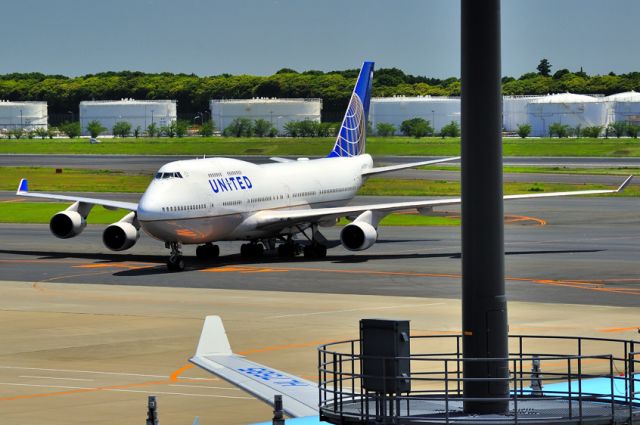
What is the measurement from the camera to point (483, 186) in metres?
14.9

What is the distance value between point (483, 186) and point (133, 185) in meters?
126

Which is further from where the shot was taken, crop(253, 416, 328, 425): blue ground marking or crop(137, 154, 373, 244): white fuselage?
crop(137, 154, 373, 244): white fuselage

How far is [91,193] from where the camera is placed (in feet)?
409

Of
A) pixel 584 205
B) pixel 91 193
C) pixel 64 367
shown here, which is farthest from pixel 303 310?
pixel 91 193

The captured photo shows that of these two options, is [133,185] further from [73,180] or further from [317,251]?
[317,251]

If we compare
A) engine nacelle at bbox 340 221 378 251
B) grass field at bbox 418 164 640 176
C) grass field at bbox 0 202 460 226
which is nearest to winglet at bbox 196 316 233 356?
engine nacelle at bbox 340 221 378 251

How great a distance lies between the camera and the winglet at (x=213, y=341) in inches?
894

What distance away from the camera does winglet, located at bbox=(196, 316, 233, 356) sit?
22.7 m

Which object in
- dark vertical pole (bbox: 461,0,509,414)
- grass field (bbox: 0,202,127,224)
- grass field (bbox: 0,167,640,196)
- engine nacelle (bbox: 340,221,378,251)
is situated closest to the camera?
dark vertical pole (bbox: 461,0,509,414)

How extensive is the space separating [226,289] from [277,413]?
41.2 m

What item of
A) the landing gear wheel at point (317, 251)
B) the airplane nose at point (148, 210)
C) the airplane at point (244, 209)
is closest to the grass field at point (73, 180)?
the airplane at point (244, 209)

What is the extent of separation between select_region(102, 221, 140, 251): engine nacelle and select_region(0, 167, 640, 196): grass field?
57.3 metres

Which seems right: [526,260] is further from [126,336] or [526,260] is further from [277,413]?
[277,413]

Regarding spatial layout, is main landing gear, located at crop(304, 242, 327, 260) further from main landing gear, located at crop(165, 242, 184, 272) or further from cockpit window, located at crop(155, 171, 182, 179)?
cockpit window, located at crop(155, 171, 182, 179)
